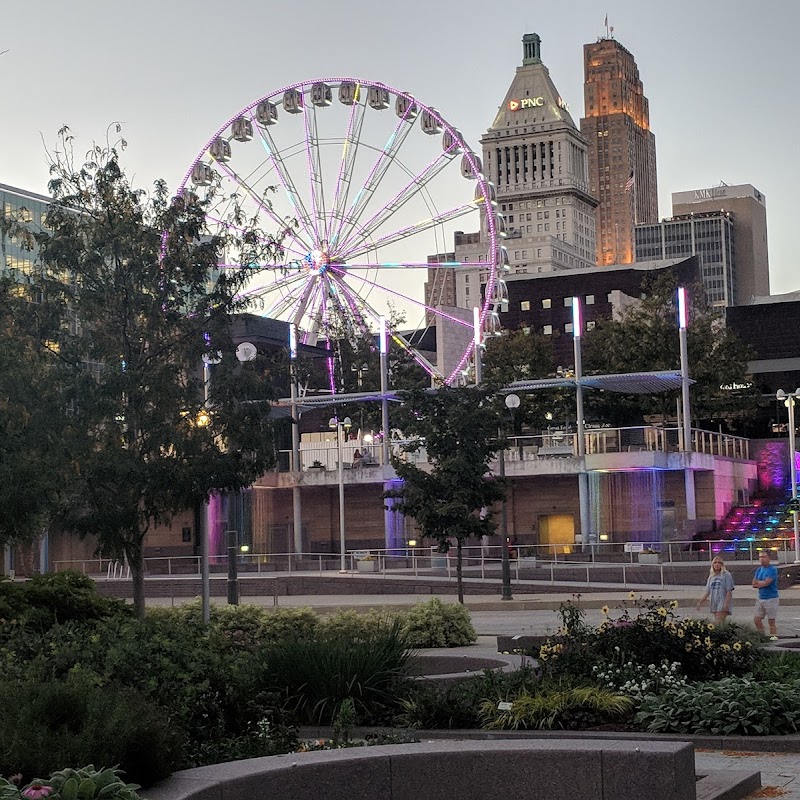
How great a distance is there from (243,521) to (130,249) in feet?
146

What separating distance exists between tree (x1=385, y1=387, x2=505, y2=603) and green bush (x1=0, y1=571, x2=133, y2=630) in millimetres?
18510

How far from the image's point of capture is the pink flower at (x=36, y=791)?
7027 mm

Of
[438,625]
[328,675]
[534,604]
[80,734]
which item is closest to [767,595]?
[438,625]

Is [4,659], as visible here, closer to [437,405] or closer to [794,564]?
[437,405]

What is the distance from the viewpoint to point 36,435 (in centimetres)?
2531

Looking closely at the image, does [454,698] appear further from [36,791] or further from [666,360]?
[666,360]

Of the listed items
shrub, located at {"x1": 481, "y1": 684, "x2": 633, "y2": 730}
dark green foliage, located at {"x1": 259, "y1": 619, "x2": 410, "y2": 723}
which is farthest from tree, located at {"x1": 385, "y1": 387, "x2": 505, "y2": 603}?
shrub, located at {"x1": 481, "y1": 684, "x2": 633, "y2": 730}

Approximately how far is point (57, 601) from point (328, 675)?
21.2ft

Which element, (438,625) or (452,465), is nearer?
(438,625)

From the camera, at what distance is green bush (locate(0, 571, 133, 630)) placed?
18.2 meters

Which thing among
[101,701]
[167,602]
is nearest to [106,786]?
[101,701]

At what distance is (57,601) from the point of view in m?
19.2

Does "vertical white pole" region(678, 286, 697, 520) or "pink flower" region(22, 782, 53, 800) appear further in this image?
"vertical white pole" region(678, 286, 697, 520)

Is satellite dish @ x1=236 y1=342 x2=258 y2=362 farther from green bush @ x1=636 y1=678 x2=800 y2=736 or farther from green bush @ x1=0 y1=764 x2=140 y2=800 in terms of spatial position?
green bush @ x1=0 y1=764 x2=140 y2=800
